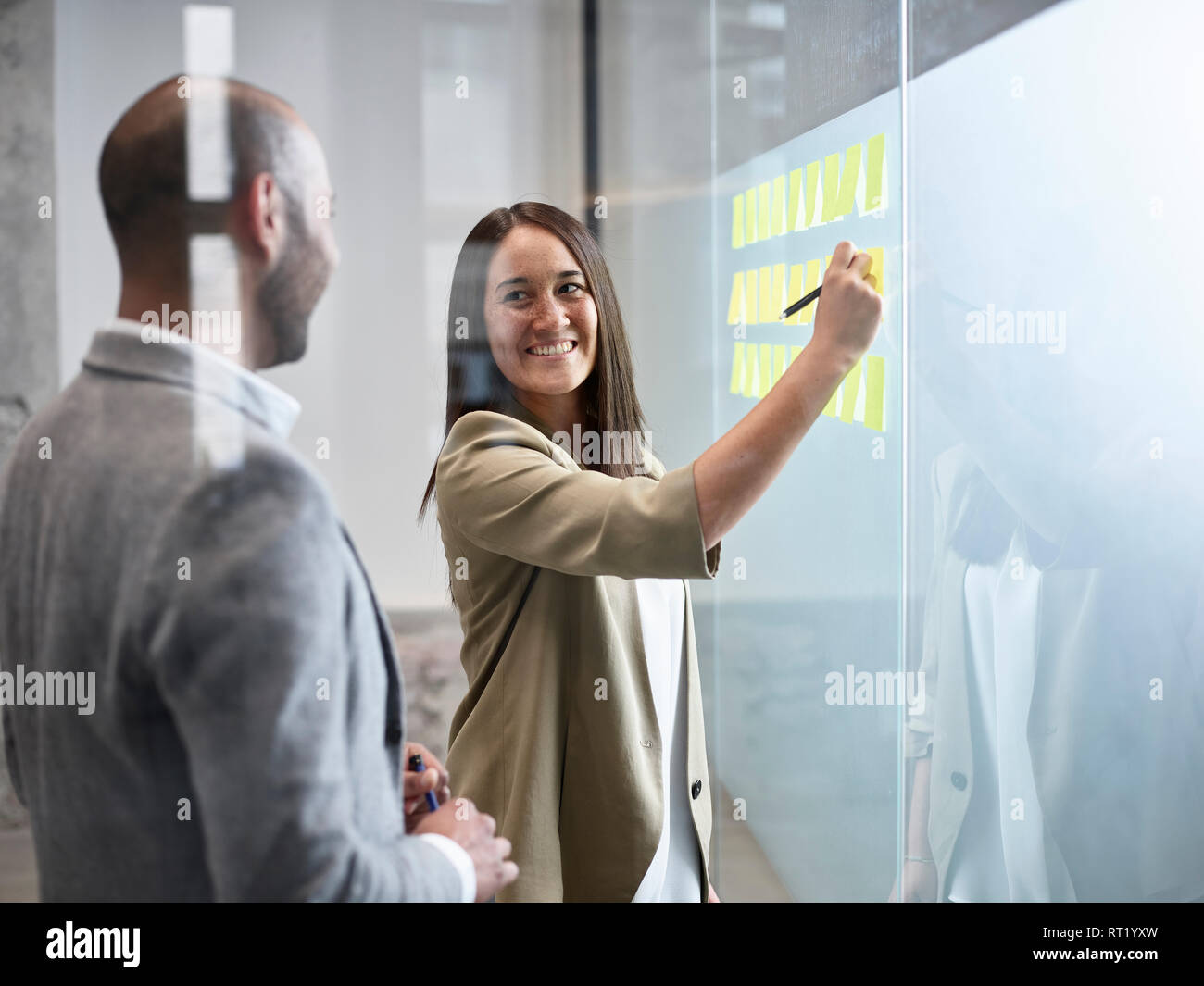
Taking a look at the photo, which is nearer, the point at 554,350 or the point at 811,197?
the point at 554,350

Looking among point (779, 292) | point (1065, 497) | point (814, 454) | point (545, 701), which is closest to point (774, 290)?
point (779, 292)

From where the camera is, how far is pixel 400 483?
1.11 metres

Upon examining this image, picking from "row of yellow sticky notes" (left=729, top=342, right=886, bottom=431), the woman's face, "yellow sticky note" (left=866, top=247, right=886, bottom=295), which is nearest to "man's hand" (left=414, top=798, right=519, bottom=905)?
the woman's face

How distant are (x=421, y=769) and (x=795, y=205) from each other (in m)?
0.90

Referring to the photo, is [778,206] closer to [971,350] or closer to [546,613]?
[971,350]

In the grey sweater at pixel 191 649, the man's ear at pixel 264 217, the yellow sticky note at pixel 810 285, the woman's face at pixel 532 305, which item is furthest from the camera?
the yellow sticky note at pixel 810 285

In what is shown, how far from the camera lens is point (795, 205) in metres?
1.38

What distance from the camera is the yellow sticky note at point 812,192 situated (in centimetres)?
134

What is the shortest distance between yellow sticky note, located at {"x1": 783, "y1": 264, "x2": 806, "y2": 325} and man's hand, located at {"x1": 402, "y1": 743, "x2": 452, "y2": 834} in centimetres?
71

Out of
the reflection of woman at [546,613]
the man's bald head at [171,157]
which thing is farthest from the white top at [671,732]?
the man's bald head at [171,157]

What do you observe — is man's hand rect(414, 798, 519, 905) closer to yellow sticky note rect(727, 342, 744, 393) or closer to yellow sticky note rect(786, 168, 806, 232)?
yellow sticky note rect(727, 342, 744, 393)

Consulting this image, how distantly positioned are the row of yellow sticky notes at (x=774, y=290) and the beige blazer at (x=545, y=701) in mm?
355

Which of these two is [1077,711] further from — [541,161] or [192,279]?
[192,279]

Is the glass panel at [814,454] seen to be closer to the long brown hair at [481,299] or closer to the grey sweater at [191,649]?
the long brown hair at [481,299]
